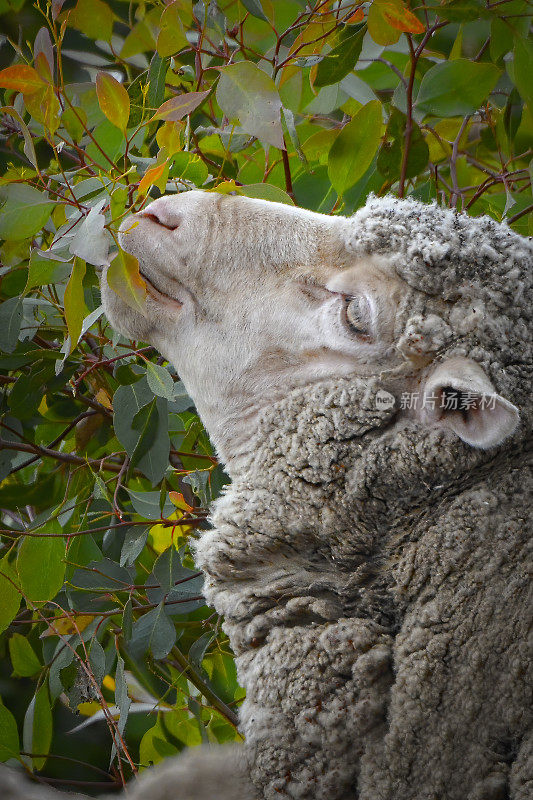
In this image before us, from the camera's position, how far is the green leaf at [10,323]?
1.96 metres

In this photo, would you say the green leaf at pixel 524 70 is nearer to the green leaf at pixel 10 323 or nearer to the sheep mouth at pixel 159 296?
the sheep mouth at pixel 159 296

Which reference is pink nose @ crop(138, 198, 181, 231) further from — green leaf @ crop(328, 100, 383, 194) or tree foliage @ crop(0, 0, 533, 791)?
green leaf @ crop(328, 100, 383, 194)

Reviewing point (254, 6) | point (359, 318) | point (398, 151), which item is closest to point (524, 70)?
point (398, 151)

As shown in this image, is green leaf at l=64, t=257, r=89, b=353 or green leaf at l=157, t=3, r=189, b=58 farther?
green leaf at l=157, t=3, r=189, b=58

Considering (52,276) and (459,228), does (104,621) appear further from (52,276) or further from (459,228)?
(459,228)

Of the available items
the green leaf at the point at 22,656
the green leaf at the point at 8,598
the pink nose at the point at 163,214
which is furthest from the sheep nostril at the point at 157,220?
the green leaf at the point at 22,656

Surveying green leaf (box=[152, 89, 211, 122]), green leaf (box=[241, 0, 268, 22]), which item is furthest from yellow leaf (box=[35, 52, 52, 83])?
green leaf (box=[241, 0, 268, 22])

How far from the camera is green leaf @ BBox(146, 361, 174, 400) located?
5.58ft

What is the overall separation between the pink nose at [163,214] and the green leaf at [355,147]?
0.47 metres

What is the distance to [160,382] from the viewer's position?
1727 mm

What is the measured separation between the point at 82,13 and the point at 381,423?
1.25 meters

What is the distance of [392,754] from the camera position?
1.33 meters

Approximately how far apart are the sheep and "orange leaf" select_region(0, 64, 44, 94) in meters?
0.34

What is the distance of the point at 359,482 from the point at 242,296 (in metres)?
0.49
